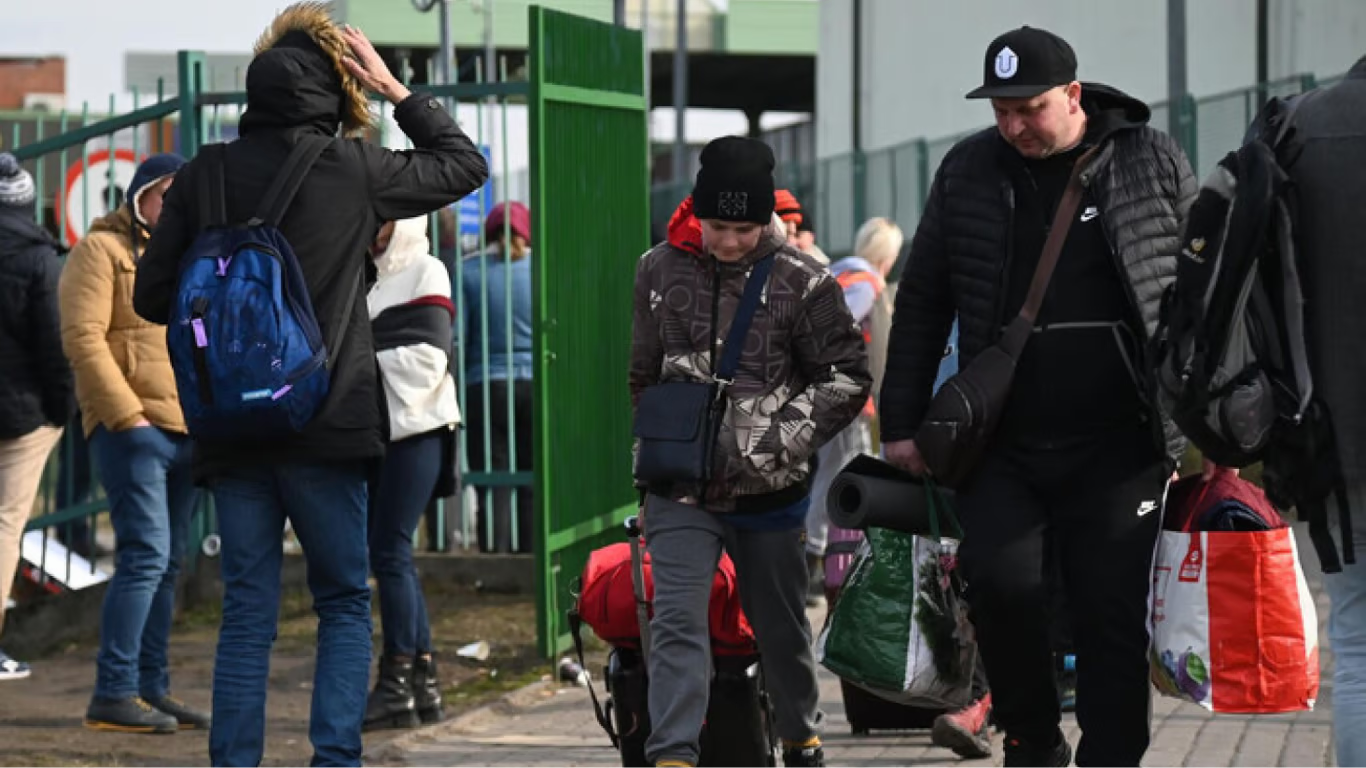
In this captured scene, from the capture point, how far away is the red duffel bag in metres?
6.81

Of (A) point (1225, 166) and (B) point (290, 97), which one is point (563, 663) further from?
(A) point (1225, 166)

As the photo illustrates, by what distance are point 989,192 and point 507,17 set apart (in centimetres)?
1307

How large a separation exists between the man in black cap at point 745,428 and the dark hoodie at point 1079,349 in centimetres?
83

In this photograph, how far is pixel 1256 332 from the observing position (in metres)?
5.12

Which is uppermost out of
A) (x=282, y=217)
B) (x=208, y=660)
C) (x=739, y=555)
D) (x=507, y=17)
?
(x=507, y=17)

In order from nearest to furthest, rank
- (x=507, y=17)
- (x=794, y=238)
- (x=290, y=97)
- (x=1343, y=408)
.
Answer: (x=1343, y=408), (x=290, y=97), (x=794, y=238), (x=507, y=17)

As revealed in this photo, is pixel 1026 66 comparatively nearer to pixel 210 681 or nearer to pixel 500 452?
pixel 210 681

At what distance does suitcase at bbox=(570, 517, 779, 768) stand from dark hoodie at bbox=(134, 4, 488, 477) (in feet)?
3.21

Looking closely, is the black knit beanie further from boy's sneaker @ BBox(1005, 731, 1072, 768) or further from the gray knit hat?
the gray knit hat

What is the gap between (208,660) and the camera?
1018cm

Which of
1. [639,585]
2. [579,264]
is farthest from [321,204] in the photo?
[579,264]

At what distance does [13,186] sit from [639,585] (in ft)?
11.7

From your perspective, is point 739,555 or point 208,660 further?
point 208,660

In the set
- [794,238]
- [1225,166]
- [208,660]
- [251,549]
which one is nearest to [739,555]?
[251,549]
